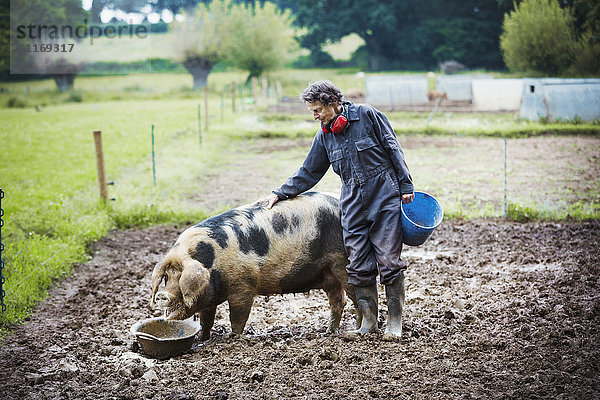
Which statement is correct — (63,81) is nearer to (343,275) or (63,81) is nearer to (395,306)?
(343,275)

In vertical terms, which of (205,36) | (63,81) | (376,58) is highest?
(205,36)

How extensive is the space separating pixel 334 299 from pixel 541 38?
1742cm

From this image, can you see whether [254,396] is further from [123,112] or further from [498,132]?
[123,112]

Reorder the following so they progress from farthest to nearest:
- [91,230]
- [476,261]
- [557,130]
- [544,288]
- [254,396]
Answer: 1. [557,130]
2. [91,230]
3. [476,261]
4. [544,288]
5. [254,396]

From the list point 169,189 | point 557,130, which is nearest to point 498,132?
point 557,130

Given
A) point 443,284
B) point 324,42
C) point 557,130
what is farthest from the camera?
point 324,42

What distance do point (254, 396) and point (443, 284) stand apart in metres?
2.86

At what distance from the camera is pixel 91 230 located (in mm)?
8500

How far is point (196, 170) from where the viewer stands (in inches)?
558

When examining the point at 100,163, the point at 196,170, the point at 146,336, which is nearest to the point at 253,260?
the point at 146,336

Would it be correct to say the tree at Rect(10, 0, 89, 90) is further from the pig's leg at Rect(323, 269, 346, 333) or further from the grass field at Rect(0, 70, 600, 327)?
the pig's leg at Rect(323, 269, 346, 333)

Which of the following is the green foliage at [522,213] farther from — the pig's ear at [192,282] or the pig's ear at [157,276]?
the pig's ear at [157,276]

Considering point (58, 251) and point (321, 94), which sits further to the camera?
point (58, 251)

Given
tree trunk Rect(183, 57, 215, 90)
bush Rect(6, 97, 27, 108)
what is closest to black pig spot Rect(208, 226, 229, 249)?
bush Rect(6, 97, 27, 108)
